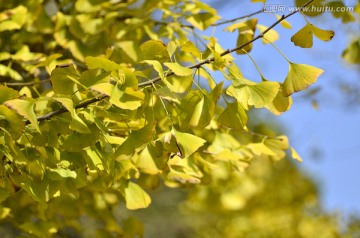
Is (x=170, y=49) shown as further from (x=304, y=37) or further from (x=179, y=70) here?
(x=304, y=37)

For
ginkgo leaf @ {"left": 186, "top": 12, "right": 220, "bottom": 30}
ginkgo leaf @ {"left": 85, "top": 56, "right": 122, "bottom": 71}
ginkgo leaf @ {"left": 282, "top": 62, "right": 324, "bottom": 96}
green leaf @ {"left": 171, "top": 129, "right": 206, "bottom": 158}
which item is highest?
ginkgo leaf @ {"left": 85, "top": 56, "right": 122, "bottom": 71}

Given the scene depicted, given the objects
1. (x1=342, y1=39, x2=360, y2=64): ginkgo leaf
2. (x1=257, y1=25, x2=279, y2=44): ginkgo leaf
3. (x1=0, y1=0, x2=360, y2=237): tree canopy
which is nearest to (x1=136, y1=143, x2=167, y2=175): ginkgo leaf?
(x1=0, y1=0, x2=360, y2=237): tree canopy

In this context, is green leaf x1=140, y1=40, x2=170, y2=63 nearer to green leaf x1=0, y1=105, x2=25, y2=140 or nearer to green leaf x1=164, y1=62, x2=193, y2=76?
green leaf x1=164, y1=62, x2=193, y2=76

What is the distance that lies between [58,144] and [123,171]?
10 centimetres

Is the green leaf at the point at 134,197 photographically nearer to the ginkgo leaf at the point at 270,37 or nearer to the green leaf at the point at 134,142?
the green leaf at the point at 134,142

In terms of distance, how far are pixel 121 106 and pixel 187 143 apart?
11 cm

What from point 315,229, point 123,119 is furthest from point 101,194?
point 315,229

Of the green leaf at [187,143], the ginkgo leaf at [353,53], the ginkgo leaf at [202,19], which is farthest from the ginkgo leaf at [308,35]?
the ginkgo leaf at [353,53]

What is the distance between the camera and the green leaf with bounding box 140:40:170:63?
0.81 meters

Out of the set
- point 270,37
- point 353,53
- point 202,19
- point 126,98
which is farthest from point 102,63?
point 353,53

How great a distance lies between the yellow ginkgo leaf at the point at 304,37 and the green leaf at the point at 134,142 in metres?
0.26

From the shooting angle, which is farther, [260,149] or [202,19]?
[202,19]

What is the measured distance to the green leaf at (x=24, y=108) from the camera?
66 centimetres

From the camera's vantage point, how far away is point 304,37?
0.83 metres
